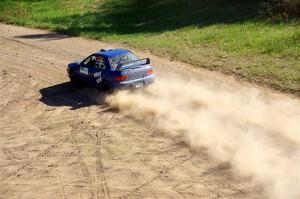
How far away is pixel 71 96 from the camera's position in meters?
18.8

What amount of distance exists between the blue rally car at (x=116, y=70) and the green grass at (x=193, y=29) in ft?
14.5

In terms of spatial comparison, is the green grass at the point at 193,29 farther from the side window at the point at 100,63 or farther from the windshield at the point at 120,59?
the side window at the point at 100,63

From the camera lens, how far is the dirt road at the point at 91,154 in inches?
436

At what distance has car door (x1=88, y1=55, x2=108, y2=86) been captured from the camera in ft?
58.0

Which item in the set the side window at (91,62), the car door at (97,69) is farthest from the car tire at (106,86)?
the side window at (91,62)

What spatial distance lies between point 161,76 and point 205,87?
2.71 m

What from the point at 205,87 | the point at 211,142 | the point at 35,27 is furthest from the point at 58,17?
the point at 211,142

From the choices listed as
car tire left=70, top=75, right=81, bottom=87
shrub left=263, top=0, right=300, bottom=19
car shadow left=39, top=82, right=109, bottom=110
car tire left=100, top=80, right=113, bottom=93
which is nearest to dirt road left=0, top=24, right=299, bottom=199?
car shadow left=39, top=82, right=109, bottom=110

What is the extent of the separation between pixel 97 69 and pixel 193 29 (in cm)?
1195

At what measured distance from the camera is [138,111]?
1608 cm

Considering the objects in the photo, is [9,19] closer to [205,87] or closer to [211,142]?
[205,87]

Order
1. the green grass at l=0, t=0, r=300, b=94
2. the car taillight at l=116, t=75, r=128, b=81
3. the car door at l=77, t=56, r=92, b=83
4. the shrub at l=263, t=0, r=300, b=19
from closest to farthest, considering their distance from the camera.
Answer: the car taillight at l=116, t=75, r=128, b=81 < the car door at l=77, t=56, r=92, b=83 < the green grass at l=0, t=0, r=300, b=94 < the shrub at l=263, t=0, r=300, b=19

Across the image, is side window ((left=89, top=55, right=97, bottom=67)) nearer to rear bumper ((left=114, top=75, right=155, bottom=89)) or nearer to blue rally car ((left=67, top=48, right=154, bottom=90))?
blue rally car ((left=67, top=48, right=154, bottom=90))

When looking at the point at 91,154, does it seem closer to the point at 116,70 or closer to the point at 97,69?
the point at 116,70
